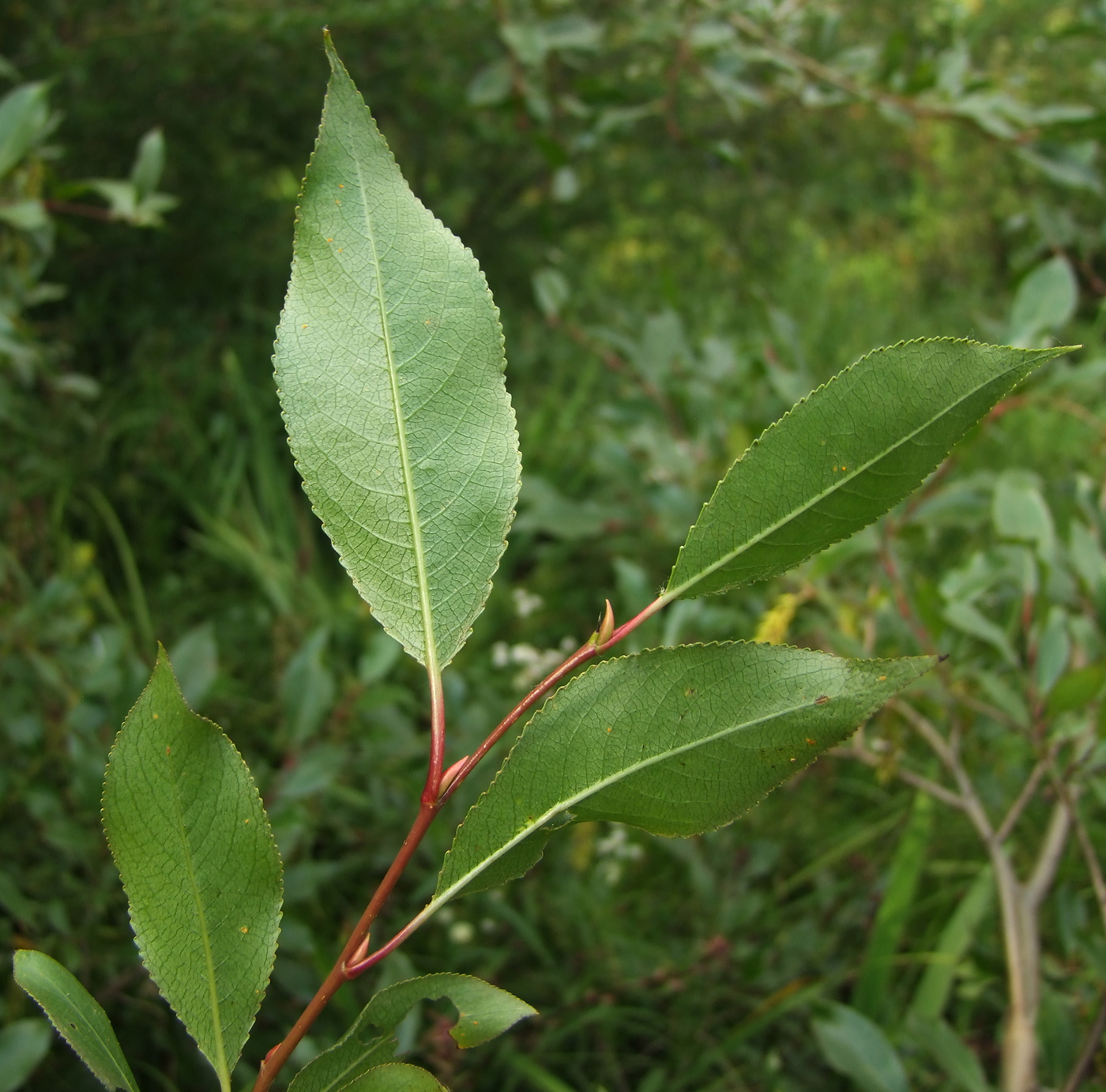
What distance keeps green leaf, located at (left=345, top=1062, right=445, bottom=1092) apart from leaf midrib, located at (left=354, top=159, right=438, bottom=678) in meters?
0.13

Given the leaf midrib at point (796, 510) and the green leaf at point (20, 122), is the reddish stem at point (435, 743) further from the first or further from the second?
the green leaf at point (20, 122)

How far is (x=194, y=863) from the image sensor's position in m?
0.35

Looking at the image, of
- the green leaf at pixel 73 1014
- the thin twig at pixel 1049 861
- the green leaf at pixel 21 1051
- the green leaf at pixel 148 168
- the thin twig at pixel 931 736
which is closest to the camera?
the green leaf at pixel 73 1014

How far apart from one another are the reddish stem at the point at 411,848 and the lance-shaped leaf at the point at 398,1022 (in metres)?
0.01

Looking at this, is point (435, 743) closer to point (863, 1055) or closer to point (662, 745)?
point (662, 745)

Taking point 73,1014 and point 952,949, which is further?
point 952,949

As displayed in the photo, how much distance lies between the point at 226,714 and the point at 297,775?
0.48 meters

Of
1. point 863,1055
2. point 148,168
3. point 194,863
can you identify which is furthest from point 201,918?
point 148,168

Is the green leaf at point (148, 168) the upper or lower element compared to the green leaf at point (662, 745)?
upper

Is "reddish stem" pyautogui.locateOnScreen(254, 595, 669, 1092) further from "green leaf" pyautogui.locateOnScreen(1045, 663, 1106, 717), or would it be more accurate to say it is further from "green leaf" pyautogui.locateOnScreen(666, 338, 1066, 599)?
"green leaf" pyautogui.locateOnScreen(1045, 663, 1106, 717)

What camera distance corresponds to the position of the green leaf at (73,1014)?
1.05 ft

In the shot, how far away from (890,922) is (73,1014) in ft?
3.32

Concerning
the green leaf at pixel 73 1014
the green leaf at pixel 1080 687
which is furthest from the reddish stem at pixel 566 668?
the green leaf at pixel 1080 687

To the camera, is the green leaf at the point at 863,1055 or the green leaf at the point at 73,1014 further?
the green leaf at the point at 863,1055
